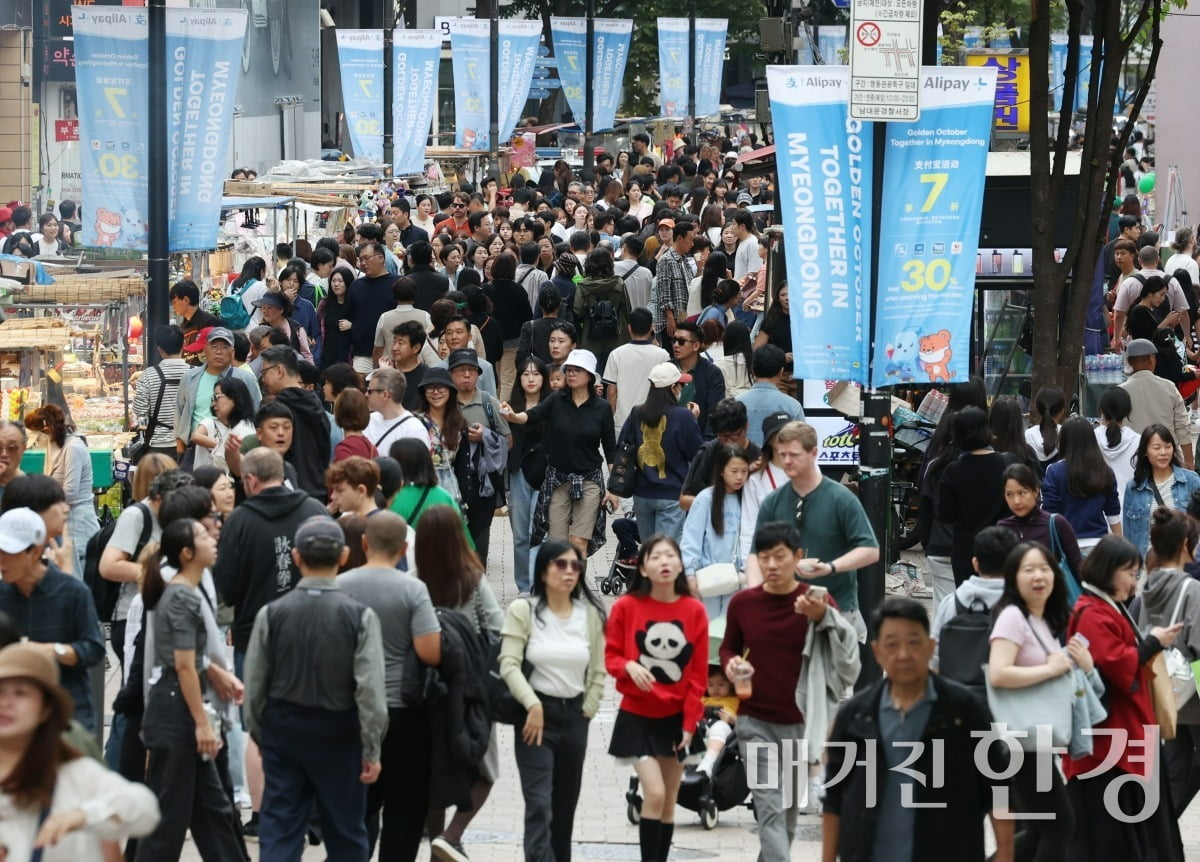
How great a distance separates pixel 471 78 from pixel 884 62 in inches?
1015

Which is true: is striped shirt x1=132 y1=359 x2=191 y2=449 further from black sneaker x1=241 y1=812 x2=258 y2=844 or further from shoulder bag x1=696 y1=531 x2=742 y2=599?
shoulder bag x1=696 y1=531 x2=742 y2=599

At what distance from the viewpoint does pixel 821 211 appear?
10547 mm

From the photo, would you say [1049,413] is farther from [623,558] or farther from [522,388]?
[522,388]

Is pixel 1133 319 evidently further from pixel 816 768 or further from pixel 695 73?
pixel 695 73

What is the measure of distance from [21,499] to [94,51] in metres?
7.79

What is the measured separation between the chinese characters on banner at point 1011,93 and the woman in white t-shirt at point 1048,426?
14809 mm

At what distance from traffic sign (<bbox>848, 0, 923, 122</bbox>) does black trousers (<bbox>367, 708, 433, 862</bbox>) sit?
4.29 metres

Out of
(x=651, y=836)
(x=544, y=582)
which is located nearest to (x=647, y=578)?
(x=544, y=582)

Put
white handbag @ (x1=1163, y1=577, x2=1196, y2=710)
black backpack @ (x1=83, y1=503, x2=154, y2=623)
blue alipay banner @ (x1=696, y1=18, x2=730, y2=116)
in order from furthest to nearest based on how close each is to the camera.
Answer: blue alipay banner @ (x1=696, y1=18, x2=730, y2=116), black backpack @ (x1=83, y1=503, x2=154, y2=623), white handbag @ (x1=1163, y1=577, x2=1196, y2=710)

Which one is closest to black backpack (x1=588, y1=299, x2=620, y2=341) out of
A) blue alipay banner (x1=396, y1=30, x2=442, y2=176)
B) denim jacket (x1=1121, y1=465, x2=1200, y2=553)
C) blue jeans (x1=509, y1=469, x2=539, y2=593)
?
blue jeans (x1=509, y1=469, x2=539, y2=593)

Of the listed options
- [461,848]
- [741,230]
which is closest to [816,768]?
[461,848]

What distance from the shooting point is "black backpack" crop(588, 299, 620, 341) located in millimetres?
16656

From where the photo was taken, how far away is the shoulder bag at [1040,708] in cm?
723

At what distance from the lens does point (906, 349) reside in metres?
10.7
